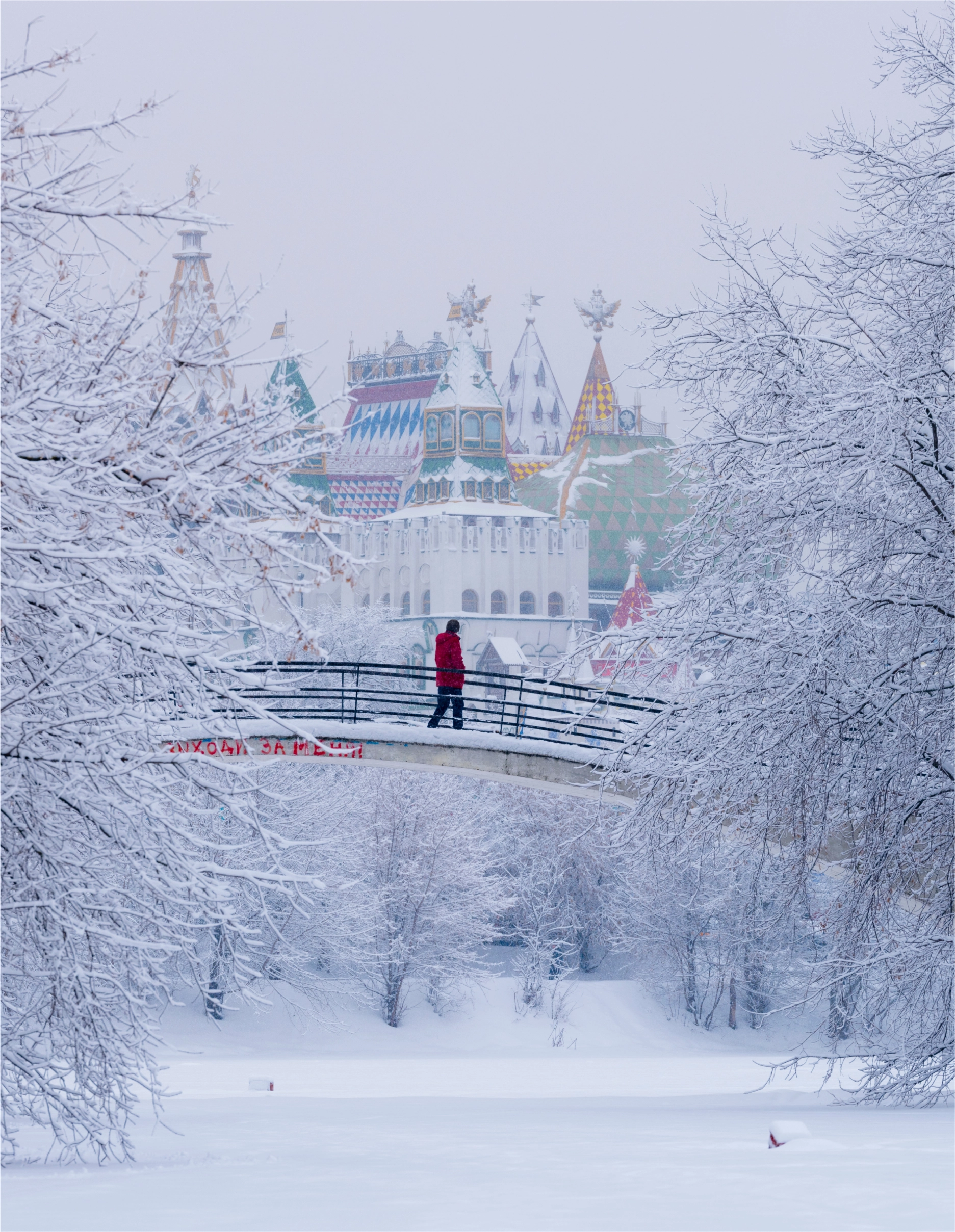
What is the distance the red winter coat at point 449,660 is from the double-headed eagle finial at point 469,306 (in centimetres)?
11386

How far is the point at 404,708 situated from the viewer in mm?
59844

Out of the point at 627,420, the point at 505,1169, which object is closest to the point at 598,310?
the point at 627,420

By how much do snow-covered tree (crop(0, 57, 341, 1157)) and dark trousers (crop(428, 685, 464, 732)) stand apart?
1186 centimetres

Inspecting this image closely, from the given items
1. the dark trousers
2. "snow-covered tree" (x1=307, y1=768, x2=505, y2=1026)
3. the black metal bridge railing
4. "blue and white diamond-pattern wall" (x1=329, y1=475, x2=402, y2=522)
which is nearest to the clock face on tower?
"blue and white diamond-pattern wall" (x1=329, y1=475, x2=402, y2=522)

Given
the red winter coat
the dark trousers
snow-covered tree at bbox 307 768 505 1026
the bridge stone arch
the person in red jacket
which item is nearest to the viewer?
the person in red jacket

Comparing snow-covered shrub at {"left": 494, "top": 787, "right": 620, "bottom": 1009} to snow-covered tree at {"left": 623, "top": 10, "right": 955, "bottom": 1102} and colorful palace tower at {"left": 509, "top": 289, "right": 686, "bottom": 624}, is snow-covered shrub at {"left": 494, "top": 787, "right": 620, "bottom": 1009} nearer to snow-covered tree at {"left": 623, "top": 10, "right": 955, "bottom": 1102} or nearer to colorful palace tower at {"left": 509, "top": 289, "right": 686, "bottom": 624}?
snow-covered tree at {"left": 623, "top": 10, "right": 955, "bottom": 1102}

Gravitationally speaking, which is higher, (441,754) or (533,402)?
(533,402)

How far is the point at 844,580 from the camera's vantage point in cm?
1709

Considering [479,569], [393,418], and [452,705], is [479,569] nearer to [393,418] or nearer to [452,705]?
[393,418]

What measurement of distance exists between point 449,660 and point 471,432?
11160 centimetres

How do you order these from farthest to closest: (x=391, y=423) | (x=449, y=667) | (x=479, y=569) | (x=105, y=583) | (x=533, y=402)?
(x=533, y=402)
(x=391, y=423)
(x=479, y=569)
(x=449, y=667)
(x=105, y=583)

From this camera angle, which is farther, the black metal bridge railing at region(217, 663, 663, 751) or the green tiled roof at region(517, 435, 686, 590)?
the green tiled roof at region(517, 435, 686, 590)

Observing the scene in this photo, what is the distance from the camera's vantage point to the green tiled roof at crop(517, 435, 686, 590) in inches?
5842

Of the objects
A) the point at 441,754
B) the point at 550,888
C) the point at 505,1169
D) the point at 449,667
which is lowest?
the point at 550,888
